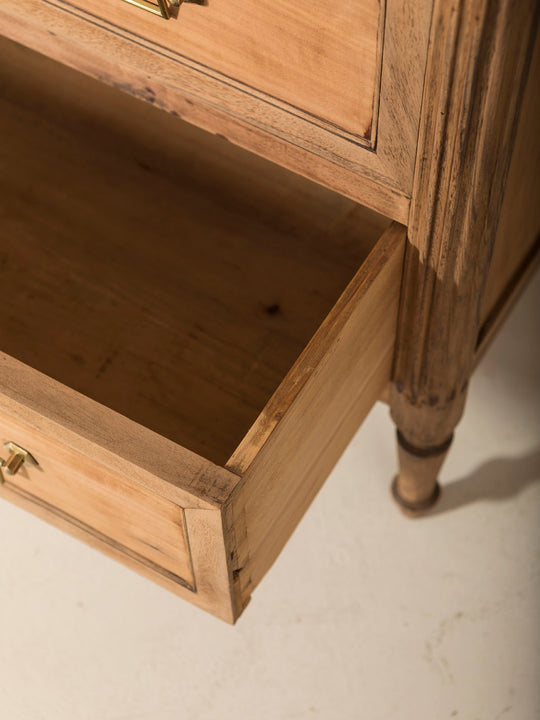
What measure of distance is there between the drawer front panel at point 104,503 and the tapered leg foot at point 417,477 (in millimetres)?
290

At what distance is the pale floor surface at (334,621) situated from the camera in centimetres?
101

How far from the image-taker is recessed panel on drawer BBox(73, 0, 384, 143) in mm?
614

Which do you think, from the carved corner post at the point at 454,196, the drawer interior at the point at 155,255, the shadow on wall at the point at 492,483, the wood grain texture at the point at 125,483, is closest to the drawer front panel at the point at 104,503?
the wood grain texture at the point at 125,483

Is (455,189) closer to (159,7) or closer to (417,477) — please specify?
(159,7)

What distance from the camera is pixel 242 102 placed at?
71 cm

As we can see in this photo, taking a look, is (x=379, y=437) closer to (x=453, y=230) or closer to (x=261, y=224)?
(x=261, y=224)

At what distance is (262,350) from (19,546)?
0.37m

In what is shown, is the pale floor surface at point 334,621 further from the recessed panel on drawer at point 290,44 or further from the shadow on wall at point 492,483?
the recessed panel on drawer at point 290,44

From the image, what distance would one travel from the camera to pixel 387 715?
0.99 metres

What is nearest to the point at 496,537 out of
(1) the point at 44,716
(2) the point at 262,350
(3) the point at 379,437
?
(3) the point at 379,437

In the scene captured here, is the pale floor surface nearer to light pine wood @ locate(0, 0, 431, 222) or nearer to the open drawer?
the open drawer

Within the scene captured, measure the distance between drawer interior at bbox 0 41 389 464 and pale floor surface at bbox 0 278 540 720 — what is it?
0.89 feet

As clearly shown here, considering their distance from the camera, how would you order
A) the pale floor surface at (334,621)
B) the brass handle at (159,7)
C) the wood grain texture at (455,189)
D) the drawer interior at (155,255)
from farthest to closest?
the pale floor surface at (334,621) < the drawer interior at (155,255) < the brass handle at (159,7) < the wood grain texture at (455,189)

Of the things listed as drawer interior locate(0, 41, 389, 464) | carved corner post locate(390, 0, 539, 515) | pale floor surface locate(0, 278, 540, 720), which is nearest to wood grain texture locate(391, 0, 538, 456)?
carved corner post locate(390, 0, 539, 515)
